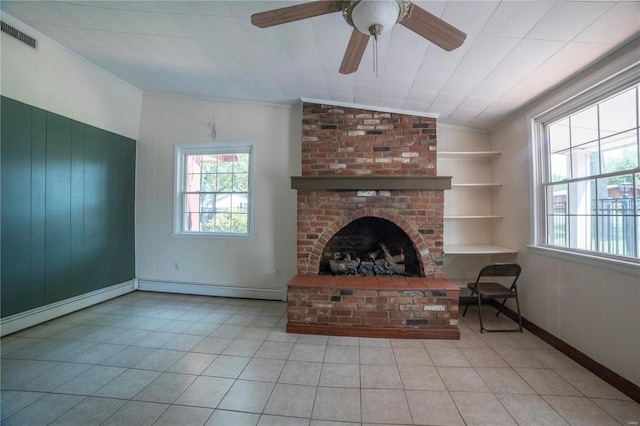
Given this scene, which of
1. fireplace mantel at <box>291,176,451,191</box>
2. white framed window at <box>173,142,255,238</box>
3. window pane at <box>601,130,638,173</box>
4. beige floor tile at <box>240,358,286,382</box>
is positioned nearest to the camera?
window pane at <box>601,130,638,173</box>

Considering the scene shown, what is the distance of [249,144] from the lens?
3867mm

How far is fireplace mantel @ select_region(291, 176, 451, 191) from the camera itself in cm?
306

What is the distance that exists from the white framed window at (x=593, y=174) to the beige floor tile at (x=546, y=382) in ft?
3.43

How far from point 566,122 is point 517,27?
4.50 ft

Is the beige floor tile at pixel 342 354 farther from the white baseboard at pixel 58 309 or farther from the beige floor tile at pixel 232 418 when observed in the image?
the white baseboard at pixel 58 309

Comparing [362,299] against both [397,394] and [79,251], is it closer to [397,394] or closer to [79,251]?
[397,394]

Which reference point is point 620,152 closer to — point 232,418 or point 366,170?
point 366,170

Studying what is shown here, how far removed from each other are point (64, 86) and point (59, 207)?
148 cm

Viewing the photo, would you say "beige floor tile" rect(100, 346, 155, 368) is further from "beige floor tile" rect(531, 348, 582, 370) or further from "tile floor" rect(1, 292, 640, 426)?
"beige floor tile" rect(531, 348, 582, 370)

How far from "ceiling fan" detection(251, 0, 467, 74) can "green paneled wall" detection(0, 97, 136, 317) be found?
10.6 feet

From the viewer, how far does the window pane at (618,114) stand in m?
1.92

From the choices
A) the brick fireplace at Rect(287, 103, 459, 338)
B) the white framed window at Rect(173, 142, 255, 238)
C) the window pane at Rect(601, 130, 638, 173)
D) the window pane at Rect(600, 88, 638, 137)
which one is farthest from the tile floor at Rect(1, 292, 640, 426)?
the window pane at Rect(600, 88, 638, 137)

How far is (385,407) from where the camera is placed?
1718mm

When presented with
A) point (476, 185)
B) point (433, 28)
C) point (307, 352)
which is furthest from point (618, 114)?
point (307, 352)
